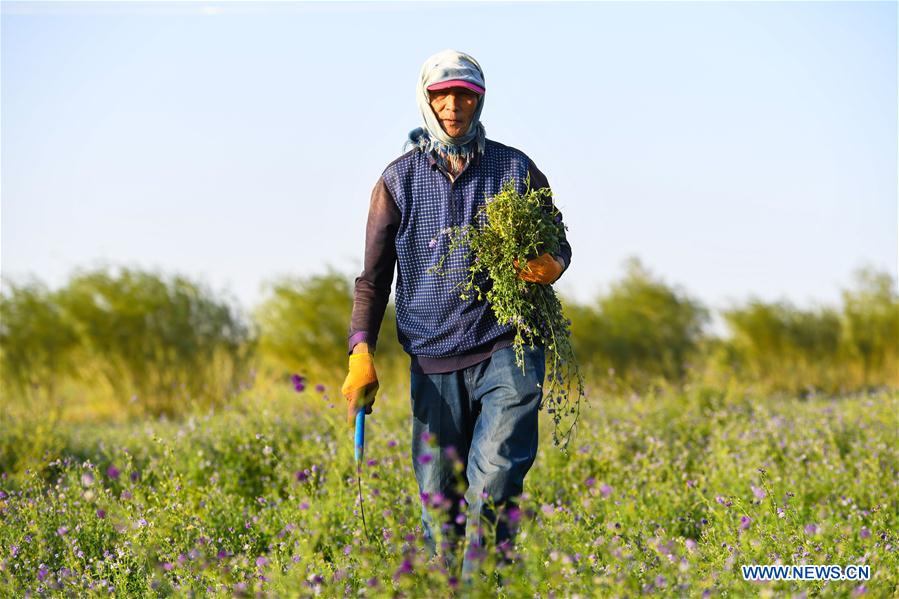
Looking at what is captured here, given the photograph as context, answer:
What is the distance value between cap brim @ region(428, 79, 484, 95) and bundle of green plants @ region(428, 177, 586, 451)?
16.0 inches

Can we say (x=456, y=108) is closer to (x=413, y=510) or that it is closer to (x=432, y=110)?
(x=432, y=110)

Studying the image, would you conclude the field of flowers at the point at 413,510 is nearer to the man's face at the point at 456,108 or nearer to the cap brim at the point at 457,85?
the man's face at the point at 456,108

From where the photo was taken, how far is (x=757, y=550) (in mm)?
3643

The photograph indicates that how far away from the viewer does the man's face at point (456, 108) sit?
13.1 feet

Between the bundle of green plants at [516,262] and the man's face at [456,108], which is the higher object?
the man's face at [456,108]

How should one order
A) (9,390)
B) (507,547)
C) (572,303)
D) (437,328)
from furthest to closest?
(572,303), (9,390), (437,328), (507,547)

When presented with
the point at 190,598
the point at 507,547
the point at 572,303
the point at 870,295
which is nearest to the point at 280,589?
the point at 190,598

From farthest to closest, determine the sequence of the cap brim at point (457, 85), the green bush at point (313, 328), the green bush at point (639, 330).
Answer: the green bush at point (639, 330) → the green bush at point (313, 328) → the cap brim at point (457, 85)

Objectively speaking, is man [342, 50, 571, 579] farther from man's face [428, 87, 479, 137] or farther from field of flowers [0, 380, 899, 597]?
field of flowers [0, 380, 899, 597]

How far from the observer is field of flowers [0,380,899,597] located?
342 cm

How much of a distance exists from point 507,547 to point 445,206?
1.34 metres

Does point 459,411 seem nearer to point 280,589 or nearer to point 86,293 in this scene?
point 280,589

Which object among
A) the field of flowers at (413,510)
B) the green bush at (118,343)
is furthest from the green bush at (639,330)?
the field of flowers at (413,510)

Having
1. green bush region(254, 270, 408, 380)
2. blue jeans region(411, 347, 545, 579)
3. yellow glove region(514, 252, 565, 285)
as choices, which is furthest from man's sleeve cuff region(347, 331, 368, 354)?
green bush region(254, 270, 408, 380)
